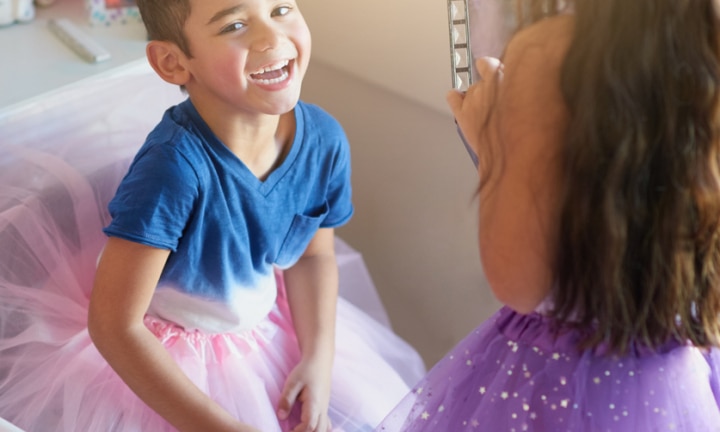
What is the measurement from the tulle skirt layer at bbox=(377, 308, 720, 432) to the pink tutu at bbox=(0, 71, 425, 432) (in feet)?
0.71

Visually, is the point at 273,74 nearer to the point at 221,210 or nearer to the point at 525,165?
the point at 221,210

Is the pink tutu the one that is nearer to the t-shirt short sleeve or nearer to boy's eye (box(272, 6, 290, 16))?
the t-shirt short sleeve

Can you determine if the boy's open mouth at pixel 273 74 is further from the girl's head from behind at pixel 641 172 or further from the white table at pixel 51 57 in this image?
the white table at pixel 51 57

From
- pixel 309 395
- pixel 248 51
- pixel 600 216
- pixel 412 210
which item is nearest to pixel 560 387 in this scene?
pixel 600 216

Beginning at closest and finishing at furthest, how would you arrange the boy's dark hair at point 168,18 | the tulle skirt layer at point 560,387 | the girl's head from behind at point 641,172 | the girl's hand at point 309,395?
the girl's head from behind at point 641,172, the tulle skirt layer at point 560,387, the boy's dark hair at point 168,18, the girl's hand at point 309,395

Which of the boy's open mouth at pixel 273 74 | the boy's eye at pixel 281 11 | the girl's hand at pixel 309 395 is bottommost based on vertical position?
the girl's hand at pixel 309 395

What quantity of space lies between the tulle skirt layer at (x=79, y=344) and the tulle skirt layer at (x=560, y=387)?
0.70 ft

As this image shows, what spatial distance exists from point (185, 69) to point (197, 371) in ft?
1.06

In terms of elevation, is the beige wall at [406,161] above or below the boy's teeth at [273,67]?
below

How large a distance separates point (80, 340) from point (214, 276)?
6.9 inches

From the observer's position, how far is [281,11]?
0.86 meters

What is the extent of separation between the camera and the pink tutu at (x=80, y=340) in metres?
0.90

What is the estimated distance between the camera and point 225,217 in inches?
34.7

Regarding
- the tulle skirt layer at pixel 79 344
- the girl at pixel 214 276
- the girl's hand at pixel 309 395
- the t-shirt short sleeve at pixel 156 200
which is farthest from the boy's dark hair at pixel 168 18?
the girl's hand at pixel 309 395
